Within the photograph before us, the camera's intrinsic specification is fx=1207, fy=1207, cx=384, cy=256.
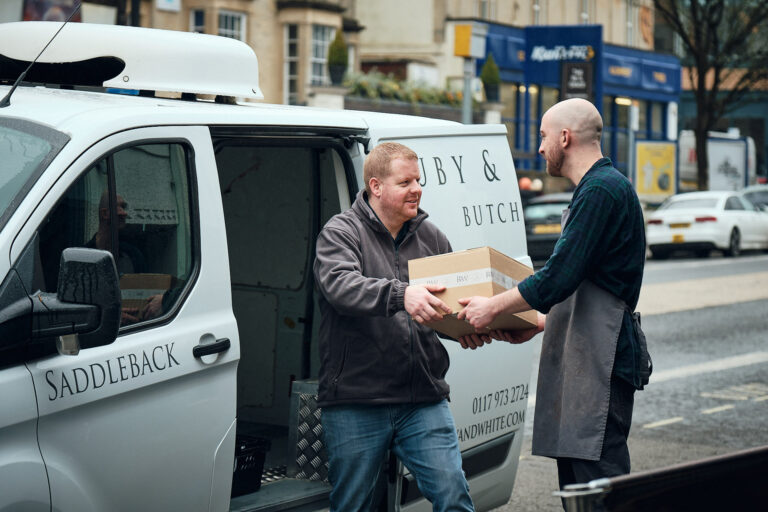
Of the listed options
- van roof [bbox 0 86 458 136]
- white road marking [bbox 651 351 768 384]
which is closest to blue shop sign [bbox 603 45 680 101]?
white road marking [bbox 651 351 768 384]

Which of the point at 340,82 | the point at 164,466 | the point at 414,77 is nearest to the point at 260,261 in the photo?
the point at 164,466

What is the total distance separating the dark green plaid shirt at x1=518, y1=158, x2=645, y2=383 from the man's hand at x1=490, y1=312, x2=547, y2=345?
371 mm

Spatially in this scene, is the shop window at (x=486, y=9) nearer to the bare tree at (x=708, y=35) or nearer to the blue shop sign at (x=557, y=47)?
the bare tree at (x=708, y=35)

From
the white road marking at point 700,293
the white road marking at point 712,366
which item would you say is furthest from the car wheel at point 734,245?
the white road marking at point 712,366

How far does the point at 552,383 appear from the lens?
439cm

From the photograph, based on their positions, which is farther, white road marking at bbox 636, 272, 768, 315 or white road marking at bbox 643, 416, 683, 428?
white road marking at bbox 636, 272, 768, 315

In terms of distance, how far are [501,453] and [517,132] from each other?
129 ft

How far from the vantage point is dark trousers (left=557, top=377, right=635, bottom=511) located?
14.0ft

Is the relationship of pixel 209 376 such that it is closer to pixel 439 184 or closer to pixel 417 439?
pixel 417 439

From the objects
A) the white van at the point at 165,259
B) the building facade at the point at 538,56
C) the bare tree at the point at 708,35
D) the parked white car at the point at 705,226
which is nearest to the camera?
the white van at the point at 165,259

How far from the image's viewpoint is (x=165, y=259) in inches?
167

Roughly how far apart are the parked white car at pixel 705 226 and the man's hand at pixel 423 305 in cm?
2361

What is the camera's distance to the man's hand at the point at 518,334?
15.2ft

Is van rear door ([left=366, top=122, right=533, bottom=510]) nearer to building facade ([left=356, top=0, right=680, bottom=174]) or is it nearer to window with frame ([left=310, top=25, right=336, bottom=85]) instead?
building facade ([left=356, top=0, right=680, bottom=174])
